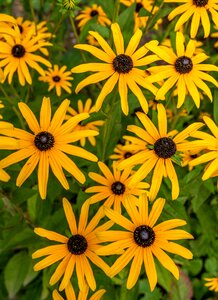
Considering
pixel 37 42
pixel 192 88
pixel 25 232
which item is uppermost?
pixel 37 42

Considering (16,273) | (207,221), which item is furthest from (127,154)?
(16,273)

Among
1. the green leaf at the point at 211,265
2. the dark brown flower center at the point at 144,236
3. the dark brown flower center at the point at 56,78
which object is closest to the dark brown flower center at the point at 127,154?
the dark brown flower center at the point at 56,78

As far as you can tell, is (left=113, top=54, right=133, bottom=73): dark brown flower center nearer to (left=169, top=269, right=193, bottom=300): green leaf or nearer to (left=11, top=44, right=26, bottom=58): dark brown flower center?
(left=11, top=44, right=26, bottom=58): dark brown flower center

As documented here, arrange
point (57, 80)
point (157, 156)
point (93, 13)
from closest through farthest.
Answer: point (157, 156) → point (57, 80) → point (93, 13)

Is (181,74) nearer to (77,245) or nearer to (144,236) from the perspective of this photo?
(144,236)

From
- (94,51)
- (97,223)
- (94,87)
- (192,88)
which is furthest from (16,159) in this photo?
(94,87)

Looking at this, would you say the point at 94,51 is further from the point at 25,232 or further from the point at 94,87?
the point at 94,87

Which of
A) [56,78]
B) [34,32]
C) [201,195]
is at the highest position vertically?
[34,32]
